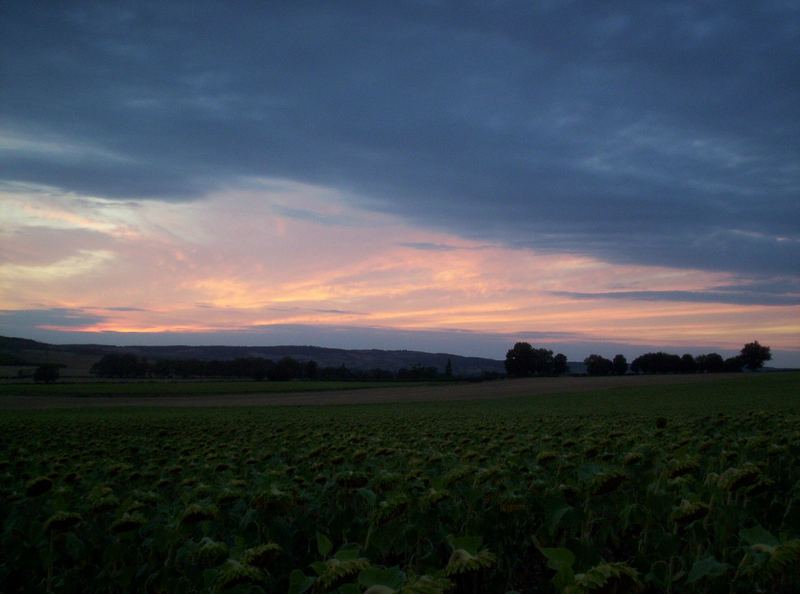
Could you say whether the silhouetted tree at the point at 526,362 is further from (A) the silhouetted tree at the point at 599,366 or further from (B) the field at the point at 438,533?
(B) the field at the point at 438,533

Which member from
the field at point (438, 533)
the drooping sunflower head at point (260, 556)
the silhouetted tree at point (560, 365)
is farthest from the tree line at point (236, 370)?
the drooping sunflower head at point (260, 556)

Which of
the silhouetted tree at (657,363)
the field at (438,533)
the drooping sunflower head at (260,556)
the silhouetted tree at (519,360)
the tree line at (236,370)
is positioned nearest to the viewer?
the field at (438,533)

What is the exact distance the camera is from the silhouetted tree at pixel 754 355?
145 m

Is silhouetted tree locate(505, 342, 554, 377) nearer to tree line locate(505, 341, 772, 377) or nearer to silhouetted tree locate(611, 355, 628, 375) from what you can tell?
tree line locate(505, 341, 772, 377)

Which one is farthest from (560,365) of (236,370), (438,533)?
(438,533)

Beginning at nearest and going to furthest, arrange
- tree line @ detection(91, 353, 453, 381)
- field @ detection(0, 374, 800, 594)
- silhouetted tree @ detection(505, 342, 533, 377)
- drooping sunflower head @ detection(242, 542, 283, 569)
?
field @ detection(0, 374, 800, 594) < drooping sunflower head @ detection(242, 542, 283, 569) < tree line @ detection(91, 353, 453, 381) < silhouetted tree @ detection(505, 342, 533, 377)

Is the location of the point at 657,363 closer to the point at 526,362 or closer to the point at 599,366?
the point at 599,366

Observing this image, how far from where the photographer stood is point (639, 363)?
153625mm

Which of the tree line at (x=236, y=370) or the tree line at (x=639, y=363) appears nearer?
the tree line at (x=236, y=370)

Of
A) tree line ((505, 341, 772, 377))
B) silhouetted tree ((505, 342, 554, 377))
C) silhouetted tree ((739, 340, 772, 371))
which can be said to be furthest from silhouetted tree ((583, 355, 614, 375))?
silhouetted tree ((739, 340, 772, 371))

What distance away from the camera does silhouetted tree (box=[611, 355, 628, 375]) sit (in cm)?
15212

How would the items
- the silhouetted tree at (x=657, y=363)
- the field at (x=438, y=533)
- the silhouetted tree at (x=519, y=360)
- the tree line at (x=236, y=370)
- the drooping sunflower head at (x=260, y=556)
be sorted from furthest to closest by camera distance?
1. the silhouetted tree at (x=657, y=363)
2. the silhouetted tree at (x=519, y=360)
3. the tree line at (x=236, y=370)
4. the drooping sunflower head at (x=260, y=556)
5. the field at (x=438, y=533)

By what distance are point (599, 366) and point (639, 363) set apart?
420 inches

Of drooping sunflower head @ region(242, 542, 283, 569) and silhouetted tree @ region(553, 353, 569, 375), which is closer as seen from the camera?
drooping sunflower head @ region(242, 542, 283, 569)
